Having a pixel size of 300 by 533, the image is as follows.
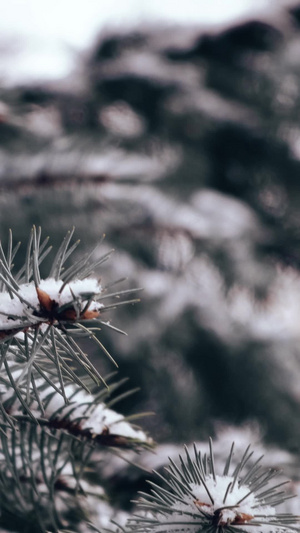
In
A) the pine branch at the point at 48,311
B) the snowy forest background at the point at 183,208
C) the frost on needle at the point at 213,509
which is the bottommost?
the frost on needle at the point at 213,509

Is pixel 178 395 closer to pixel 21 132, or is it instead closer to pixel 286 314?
pixel 286 314

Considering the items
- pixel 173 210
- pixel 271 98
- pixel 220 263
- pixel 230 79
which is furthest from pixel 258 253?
A: pixel 230 79

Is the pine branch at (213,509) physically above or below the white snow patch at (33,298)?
below

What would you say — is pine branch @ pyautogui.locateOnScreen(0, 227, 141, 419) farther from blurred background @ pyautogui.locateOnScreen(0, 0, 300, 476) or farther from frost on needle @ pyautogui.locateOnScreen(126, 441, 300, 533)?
blurred background @ pyautogui.locateOnScreen(0, 0, 300, 476)

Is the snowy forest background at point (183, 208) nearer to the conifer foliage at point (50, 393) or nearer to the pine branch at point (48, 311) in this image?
the conifer foliage at point (50, 393)

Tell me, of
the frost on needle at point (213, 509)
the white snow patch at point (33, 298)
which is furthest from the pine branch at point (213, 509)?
the white snow patch at point (33, 298)

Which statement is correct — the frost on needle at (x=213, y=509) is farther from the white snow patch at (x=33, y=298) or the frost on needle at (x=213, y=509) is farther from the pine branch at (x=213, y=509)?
the white snow patch at (x=33, y=298)

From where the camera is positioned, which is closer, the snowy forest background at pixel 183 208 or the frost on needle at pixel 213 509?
the frost on needle at pixel 213 509

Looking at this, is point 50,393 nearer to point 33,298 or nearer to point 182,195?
point 33,298
